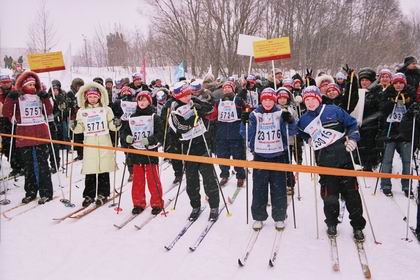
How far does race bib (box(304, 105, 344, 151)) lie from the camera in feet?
14.1

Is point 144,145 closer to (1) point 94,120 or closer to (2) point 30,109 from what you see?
(1) point 94,120

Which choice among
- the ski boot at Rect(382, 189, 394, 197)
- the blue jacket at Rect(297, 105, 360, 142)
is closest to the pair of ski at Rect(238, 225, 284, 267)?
the blue jacket at Rect(297, 105, 360, 142)

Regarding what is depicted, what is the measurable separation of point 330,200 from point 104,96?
3.99 meters

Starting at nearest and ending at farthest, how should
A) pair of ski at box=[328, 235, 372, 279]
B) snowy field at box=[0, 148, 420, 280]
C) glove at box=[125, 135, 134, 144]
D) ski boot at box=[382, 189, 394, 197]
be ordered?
1. pair of ski at box=[328, 235, 372, 279]
2. snowy field at box=[0, 148, 420, 280]
3. glove at box=[125, 135, 134, 144]
4. ski boot at box=[382, 189, 394, 197]

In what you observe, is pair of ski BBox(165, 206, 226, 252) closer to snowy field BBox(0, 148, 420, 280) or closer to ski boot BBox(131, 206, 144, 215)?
snowy field BBox(0, 148, 420, 280)

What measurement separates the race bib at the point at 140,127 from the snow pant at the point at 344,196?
8.95 ft

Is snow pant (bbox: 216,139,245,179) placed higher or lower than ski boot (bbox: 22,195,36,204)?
higher

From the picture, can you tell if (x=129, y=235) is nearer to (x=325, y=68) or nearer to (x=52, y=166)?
(x=52, y=166)

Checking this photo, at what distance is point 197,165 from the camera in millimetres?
5230

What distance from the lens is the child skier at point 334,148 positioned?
431 cm

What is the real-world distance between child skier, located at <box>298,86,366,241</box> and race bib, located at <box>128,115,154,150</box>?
2459 mm

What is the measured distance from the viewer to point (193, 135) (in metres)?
5.29

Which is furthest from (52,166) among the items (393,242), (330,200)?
(393,242)

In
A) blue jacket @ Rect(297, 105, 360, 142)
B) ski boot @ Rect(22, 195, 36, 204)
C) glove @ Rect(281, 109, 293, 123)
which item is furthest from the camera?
ski boot @ Rect(22, 195, 36, 204)
